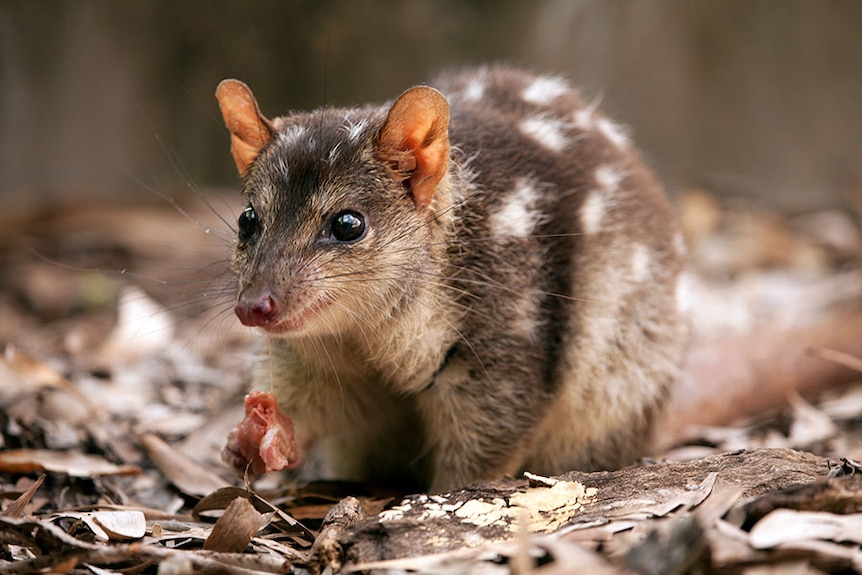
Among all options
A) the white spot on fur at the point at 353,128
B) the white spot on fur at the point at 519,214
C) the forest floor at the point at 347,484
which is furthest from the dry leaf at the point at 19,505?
the white spot on fur at the point at 519,214

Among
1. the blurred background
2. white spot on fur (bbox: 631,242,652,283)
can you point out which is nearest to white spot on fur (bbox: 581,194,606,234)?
white spot on fur (bbox: 631,242,652,283)

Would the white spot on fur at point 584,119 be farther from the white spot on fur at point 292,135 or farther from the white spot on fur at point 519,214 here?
the white spot on fur at point 292,135

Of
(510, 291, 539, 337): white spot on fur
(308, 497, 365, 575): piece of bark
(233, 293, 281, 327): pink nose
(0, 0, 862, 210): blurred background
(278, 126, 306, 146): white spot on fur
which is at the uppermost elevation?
(0, 0, 862, 210): blurred background

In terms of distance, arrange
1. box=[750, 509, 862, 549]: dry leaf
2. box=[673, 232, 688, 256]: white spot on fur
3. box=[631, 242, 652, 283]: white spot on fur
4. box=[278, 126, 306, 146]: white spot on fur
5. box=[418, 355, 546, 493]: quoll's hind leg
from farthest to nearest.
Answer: box=[673, 232, 688, 256]: white spot on fur → box=[631, 242, 652, 283]: white spot on fur → box=[418, 355, 546, 493]: quoll's hind leg → box=[278, 126, 306, 146]: white spot on fur → box=[750, 509, 862, 549]: dry leaf

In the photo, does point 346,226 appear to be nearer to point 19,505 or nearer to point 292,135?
point 292,135

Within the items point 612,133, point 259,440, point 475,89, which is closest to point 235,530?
point 259,440

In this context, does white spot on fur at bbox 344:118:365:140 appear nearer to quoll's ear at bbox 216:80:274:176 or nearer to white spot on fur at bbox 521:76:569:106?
quoll's ear at bbox 216:80:274:176
